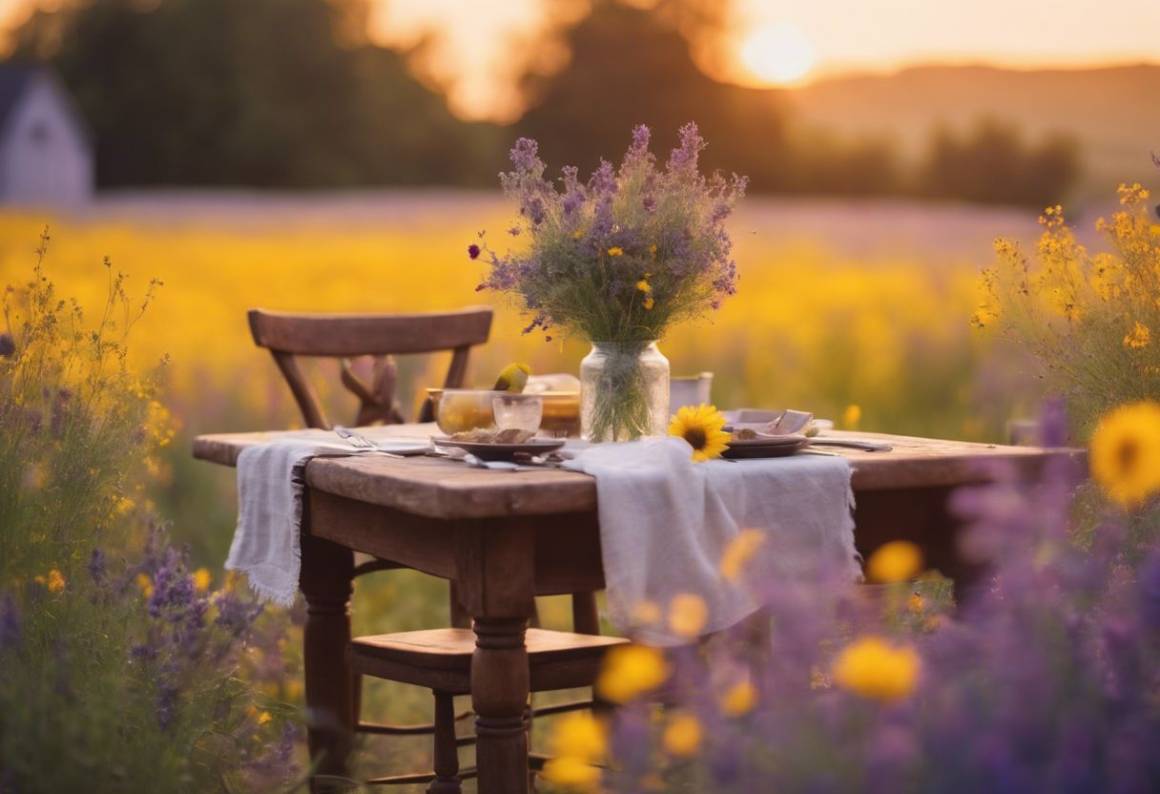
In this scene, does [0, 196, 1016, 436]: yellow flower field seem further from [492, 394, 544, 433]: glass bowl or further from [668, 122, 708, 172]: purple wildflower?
[668, 122, 708, 172]: purple wildflower

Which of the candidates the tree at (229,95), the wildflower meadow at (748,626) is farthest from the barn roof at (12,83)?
the wildflower meadow at (748,626)

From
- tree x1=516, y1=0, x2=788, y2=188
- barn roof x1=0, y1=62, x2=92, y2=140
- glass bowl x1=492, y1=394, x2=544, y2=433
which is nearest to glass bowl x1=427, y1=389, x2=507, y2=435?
glass bowl x1=492, y1=394, x2=544, y2=433

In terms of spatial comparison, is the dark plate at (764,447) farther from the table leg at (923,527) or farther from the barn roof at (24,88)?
the barn roof at (24,88)

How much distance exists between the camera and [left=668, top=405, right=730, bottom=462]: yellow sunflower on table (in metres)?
2.88

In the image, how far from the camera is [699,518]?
2713 mm

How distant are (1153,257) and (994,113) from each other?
1406 centimetres

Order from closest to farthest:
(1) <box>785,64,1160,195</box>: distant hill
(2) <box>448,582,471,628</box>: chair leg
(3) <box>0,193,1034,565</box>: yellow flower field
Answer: (2) <box>448,582,471,628</box>: chair leg
(3) <box>0,193,1034,565</box>: yellow flower field
(1) <box>785,64,1160,195</box>: distant hill

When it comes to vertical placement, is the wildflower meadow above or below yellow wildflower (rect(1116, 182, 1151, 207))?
below

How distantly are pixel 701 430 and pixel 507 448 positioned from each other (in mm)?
357

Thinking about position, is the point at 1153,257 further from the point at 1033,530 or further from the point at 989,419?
the point at 989,419

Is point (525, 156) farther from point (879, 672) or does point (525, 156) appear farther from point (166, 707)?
point (879, 672)

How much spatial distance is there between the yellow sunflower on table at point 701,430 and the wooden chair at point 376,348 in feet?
3.93

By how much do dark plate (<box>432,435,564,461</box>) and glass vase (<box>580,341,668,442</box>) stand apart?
297mm

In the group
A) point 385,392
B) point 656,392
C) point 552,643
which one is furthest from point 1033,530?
point 385,392
